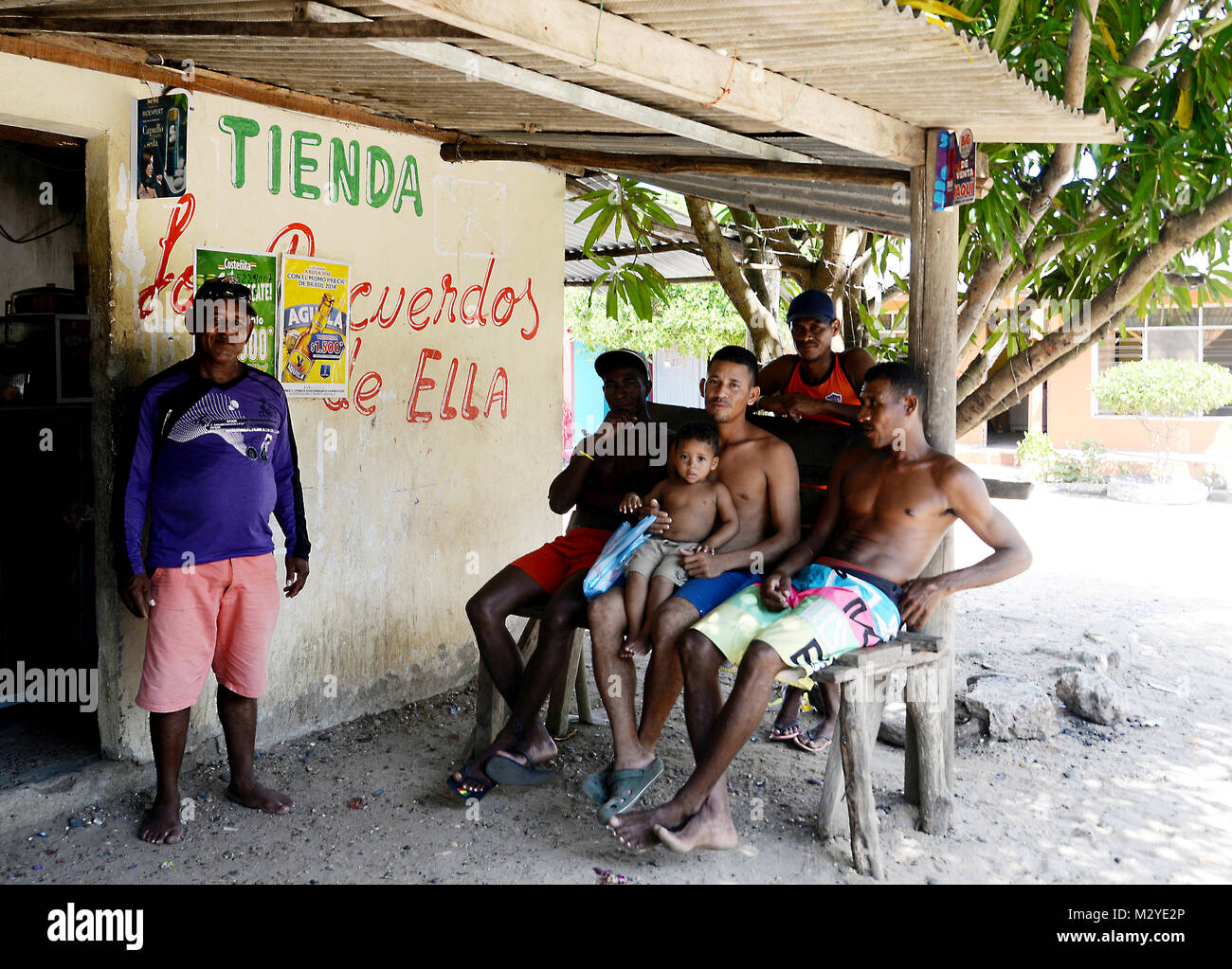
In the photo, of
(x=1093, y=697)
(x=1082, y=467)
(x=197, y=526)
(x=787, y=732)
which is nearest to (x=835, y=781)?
(x=787, y=732)

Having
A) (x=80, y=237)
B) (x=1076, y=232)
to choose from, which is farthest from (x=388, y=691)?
(x=1076, y=232)

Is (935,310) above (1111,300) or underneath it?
underneath

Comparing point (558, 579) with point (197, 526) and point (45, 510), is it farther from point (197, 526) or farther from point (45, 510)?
point (45, 510)

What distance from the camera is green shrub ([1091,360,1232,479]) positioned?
544 inches

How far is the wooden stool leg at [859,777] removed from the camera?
3408mm

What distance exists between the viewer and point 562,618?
3928mm

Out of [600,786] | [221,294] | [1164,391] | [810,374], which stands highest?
[221,294]

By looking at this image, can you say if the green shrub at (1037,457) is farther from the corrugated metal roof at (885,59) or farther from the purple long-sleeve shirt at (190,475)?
the purple long-sleeve shirt at (190,475)

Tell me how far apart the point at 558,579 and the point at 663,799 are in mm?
951

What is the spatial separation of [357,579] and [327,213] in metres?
1.62

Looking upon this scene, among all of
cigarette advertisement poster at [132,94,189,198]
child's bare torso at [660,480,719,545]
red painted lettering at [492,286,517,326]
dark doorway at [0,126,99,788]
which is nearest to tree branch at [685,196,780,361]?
red painted lettering at [492,286,517,326]

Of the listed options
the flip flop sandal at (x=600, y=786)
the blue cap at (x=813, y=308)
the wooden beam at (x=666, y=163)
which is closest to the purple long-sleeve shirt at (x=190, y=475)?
the flip flop sandal at (x=600, y=786)

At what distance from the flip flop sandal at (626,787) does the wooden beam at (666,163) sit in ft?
7.90

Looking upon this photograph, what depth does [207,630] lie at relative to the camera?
3.63 m
